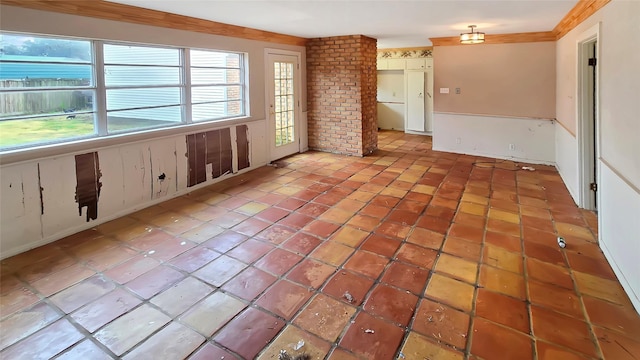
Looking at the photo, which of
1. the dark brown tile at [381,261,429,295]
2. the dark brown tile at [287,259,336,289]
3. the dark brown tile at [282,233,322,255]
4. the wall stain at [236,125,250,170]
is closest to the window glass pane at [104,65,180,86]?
the wall stain at [236,125,250,170]

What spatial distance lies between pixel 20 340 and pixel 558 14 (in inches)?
243

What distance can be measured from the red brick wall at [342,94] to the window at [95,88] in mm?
2279

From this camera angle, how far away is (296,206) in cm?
434

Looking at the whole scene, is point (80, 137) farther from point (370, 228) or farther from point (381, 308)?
point (381, 308)

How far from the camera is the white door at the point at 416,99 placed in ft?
30.4

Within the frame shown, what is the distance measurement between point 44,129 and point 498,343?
4.15 metres

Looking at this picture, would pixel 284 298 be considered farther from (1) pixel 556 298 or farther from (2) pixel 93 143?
(2) pixel 93 143

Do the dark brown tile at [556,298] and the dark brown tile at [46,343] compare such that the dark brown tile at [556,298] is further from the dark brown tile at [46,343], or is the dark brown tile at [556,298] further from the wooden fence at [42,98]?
the wooden fence at [42,98]

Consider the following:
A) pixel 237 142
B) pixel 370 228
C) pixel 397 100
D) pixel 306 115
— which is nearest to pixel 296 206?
pixel 370 228

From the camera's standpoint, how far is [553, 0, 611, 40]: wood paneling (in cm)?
339

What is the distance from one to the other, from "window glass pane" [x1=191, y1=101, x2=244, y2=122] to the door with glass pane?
0.69 metres

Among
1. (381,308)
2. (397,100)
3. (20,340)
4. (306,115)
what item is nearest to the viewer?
(20,340)

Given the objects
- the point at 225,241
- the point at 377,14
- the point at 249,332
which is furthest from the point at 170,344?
the point at 377,14

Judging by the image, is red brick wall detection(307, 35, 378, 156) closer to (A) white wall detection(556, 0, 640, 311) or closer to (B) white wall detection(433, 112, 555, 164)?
(B) white wall detection(433, 112, 555, 164)
